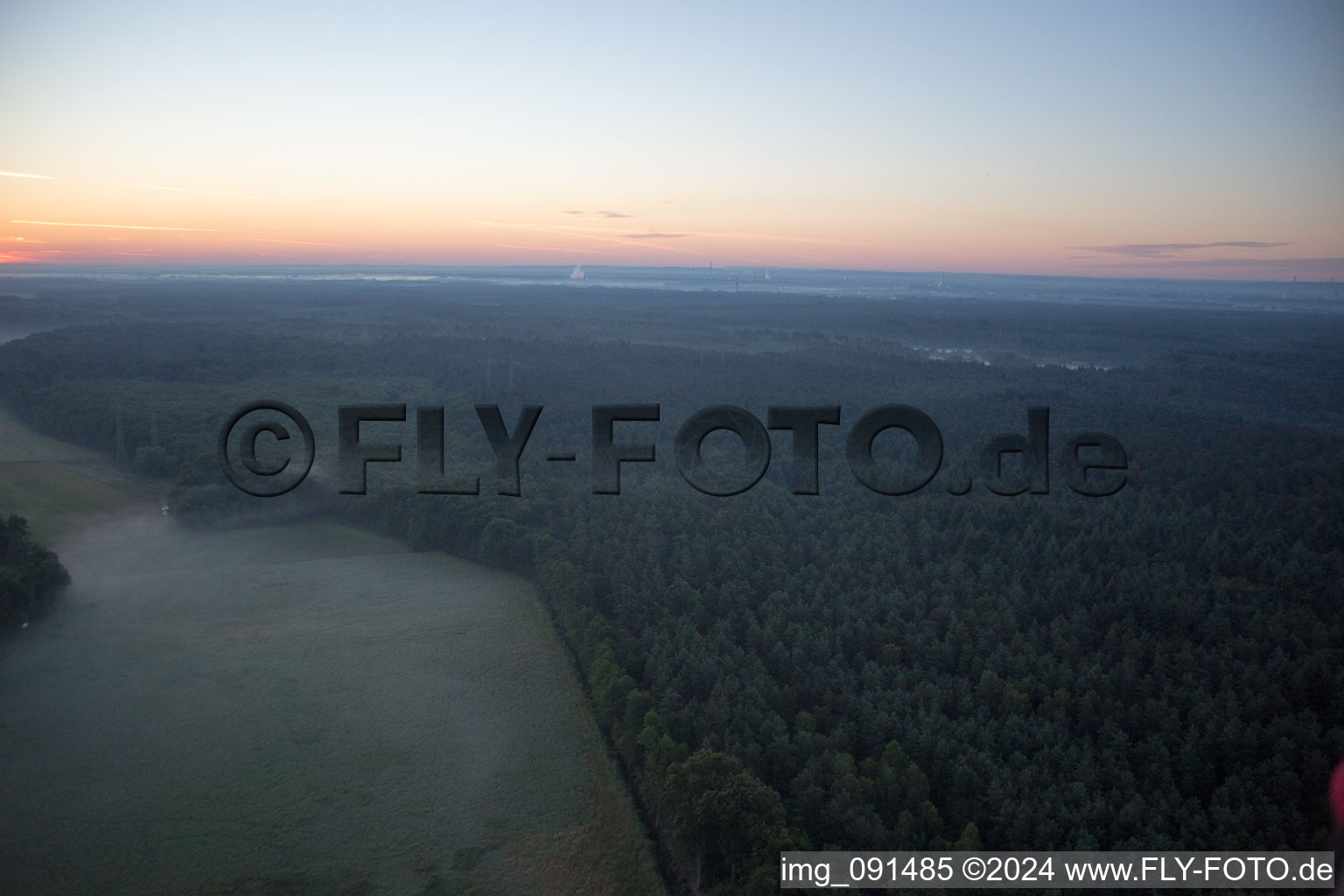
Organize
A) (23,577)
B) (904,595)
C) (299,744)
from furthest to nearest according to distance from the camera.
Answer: (23,577), (904,595), (299,744)

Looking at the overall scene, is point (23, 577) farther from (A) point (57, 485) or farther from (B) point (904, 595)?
(B) point (904, 595)

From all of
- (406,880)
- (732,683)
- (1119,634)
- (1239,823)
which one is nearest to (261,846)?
(406,880)

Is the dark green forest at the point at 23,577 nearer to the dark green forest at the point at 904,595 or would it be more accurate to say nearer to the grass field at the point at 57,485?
the grass field at the point at 57,485

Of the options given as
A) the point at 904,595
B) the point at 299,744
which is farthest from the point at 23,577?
the point at 904,595

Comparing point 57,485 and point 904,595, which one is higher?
point 57,485

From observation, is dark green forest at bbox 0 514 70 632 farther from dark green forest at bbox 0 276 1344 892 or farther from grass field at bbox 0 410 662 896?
dark green forest at bbox 0 276 1344 892

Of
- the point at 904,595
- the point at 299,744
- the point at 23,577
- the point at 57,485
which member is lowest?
the point at 299,744

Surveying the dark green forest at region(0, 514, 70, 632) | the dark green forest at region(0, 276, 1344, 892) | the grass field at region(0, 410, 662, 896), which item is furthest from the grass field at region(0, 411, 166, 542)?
the grass field at region(0, 410, 662, 896)

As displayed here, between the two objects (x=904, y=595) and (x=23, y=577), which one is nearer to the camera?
(x=904, y=595)
